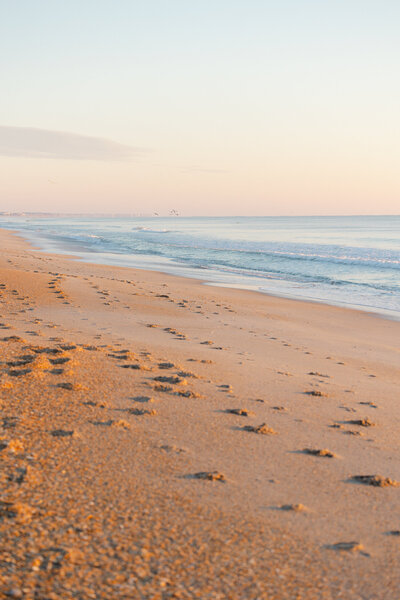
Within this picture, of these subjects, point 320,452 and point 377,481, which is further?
point 320,452

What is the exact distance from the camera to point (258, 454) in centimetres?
448

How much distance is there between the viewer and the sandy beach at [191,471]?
280 centimetres

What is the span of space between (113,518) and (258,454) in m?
1.65

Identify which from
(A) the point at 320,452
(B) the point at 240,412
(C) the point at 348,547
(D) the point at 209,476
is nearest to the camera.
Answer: (C) the point at 348,547

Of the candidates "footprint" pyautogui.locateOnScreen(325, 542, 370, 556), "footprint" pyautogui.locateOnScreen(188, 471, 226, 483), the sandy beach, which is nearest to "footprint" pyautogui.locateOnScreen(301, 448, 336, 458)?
the sandy beach

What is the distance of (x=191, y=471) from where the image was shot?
4.00m

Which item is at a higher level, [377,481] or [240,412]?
[240,412]

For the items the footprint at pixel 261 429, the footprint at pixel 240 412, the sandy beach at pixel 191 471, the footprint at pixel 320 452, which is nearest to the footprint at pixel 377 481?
the sandy beach at pixel 191 471

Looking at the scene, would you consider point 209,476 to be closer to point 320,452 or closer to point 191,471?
point 191,471

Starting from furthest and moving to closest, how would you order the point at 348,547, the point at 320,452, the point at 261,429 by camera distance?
the point at 261,429 < the point at 320,452 < the point at 348,547

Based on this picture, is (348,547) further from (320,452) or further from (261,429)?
(261,429)

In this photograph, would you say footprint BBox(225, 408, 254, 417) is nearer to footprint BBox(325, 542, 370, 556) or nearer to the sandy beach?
the sandy beach

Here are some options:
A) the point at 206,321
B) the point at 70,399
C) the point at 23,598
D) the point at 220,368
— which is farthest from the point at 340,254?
the point at 23,598

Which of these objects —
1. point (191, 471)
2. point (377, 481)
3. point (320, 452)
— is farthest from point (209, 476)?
point (377, 481)
